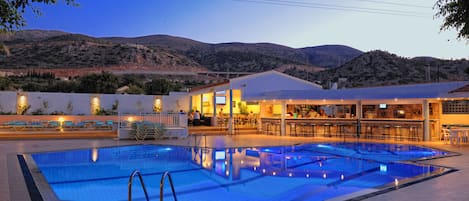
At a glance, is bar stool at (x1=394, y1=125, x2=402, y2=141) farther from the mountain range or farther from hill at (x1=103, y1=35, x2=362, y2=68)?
hill at (x1=103, y1=35, x2=362, y2=68)

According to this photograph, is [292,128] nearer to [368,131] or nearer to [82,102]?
[368,131]

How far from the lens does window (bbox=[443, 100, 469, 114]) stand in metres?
16.9

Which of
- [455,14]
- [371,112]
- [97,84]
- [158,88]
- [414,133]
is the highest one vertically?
[97,84]

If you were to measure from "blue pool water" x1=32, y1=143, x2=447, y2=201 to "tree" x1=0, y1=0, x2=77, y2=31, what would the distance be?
13.4ft

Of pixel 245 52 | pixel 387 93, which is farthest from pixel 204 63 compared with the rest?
pixel 387 93

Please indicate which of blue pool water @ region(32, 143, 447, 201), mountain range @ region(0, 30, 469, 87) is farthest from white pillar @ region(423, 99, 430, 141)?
mountain range @ region(0, 30, 469, 87)

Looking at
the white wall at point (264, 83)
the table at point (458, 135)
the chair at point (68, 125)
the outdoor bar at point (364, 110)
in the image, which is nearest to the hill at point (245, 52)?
the white wall at point (264, 83)

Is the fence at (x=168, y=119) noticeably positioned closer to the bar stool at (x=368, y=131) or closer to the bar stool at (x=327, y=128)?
the bar stool at (x=327, y=128)

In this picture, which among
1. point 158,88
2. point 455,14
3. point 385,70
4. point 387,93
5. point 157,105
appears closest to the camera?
point 455,14

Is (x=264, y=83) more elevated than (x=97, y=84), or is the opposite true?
(x=97, y=84)

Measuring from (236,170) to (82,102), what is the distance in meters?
18.9

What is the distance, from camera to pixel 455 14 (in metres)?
5.89

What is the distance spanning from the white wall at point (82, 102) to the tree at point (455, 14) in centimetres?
2107

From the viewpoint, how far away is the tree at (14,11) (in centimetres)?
423
